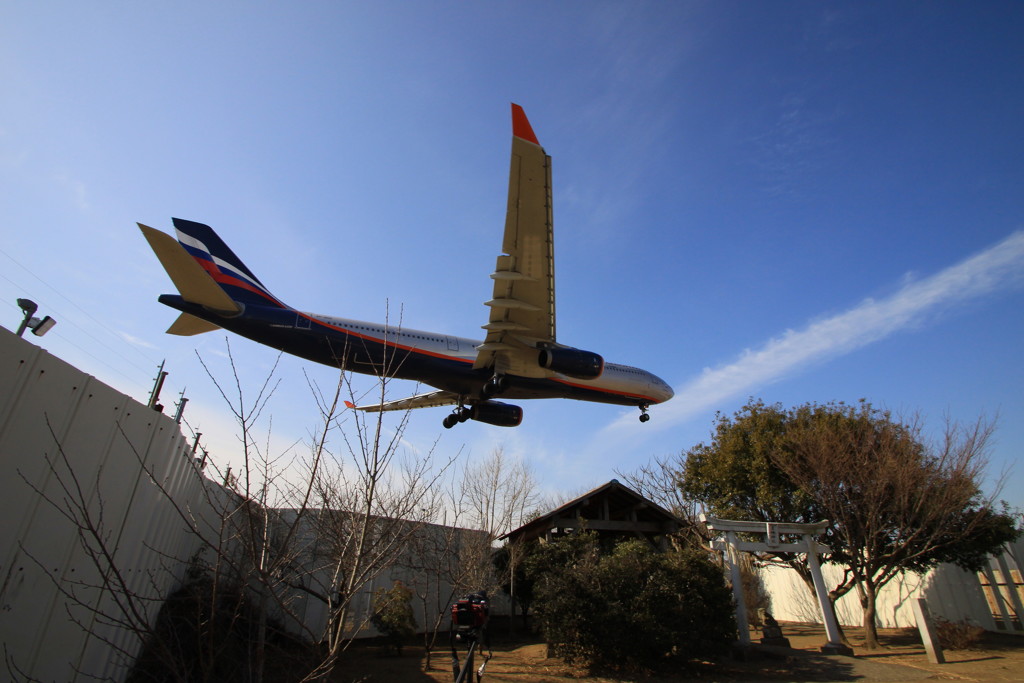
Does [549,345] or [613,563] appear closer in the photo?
[613,563]

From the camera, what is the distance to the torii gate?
561 inches

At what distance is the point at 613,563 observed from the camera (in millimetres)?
12875

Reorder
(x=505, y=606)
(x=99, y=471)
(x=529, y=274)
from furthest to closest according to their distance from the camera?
(x=505, y=606), (x=529, y=274), (x=99, y=471)

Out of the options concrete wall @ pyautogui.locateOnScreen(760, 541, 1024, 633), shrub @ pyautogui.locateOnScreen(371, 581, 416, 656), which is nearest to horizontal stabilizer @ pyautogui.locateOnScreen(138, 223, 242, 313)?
shrub @ pyautogui.locateOnScreen(371, 581, 416, 656)

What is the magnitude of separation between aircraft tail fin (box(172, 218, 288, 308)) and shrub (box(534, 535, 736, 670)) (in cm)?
1214

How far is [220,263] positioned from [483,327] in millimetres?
9068

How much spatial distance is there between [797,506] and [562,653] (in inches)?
463

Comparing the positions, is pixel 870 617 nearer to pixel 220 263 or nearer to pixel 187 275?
pixel 187 275

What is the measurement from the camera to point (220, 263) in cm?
1712

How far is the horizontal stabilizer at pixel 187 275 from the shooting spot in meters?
12.7

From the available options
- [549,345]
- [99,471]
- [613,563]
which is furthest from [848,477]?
[99,471]

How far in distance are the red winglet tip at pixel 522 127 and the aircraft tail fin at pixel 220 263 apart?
385 inches

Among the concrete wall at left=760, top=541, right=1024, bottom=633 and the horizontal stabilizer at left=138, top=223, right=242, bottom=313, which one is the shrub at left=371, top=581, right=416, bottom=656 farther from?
the concrete wall at left=760, top=541, right=1024, bottom=633

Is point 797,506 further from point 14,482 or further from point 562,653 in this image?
point 14,482
